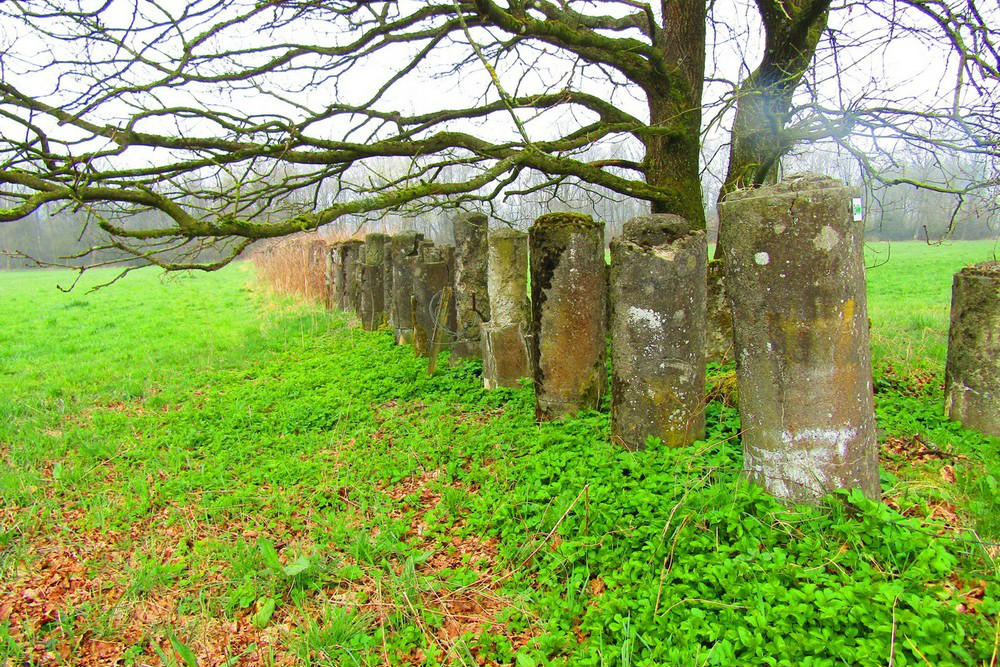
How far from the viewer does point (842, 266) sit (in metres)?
3.07

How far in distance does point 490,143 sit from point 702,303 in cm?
343

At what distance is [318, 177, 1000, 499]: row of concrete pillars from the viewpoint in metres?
3.09

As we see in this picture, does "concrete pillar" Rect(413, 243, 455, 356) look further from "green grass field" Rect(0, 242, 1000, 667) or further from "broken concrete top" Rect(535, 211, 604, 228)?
"broken concrete top" Rect(535, 211, 604, 228)

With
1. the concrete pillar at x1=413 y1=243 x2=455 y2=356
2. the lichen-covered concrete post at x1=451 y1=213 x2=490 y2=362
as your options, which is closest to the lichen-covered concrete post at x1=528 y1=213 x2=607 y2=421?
the lichen-covered concrete post at x1=451 y1=213 x2=490 y2=362

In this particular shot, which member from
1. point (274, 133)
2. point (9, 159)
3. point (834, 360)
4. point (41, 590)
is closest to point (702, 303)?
point (834, 360)

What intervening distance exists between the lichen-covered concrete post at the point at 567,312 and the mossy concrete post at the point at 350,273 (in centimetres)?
769

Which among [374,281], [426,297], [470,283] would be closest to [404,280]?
[426,297]

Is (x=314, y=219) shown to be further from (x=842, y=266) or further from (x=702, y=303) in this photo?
(x=842, y=266)

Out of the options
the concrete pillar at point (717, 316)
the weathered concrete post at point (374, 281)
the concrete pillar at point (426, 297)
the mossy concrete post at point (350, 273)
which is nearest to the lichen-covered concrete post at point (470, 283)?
the concrete pillar at point (426, 297)

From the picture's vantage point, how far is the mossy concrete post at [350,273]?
12.3 m

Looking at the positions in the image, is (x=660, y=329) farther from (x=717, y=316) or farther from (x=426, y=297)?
(x=426, y=297)

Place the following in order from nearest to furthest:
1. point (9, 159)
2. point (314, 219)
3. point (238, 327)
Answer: point (9, 159) → point (314, 219) → point (238, 327)

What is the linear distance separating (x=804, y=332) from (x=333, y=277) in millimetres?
11966

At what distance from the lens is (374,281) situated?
34.2 feet
